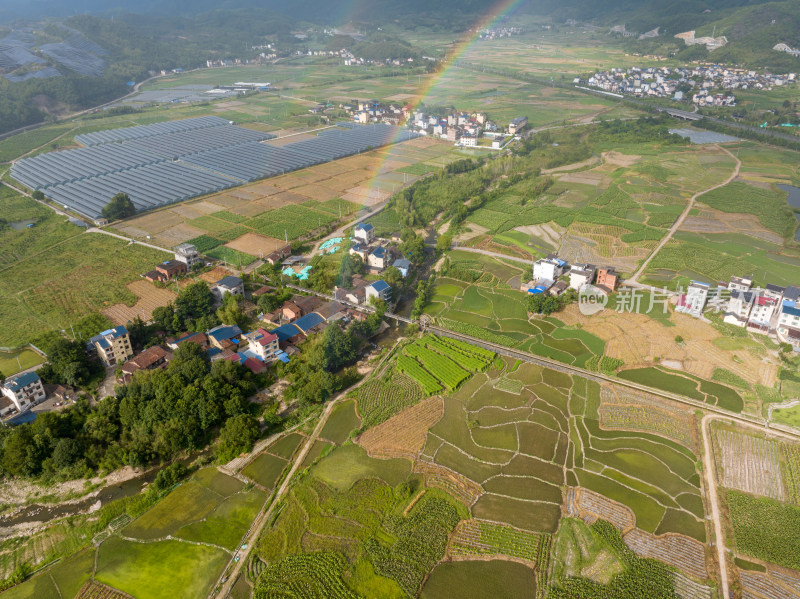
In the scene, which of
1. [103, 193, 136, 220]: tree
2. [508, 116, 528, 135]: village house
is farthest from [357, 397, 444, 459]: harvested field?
[508, 116, 528, 135]: village house

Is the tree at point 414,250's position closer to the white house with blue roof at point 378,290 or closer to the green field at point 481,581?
the white house with blue roof at point 378,290

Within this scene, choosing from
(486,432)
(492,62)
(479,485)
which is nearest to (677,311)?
(486,432)

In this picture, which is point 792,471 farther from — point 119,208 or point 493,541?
point 119,208

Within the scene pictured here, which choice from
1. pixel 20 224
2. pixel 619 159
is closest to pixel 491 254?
pixel 619 159

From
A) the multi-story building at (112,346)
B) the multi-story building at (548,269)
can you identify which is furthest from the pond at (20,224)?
the multi-story building at (548,269)

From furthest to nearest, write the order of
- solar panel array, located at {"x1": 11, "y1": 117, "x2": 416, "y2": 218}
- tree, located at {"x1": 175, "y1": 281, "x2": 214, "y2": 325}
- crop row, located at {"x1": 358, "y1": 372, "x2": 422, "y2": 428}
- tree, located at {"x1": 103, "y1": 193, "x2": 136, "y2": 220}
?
solar panel array, located at {"x1": 11, "y1": 117, "x2": 416, "y2": 218}
tree, located at {"x1": 103, "y1": 193, "x2": 136, "y2": 220}
tree, located at {"x1": 175, "y1": 281, "x2": 214, "y2": 325}
crop row, located at {"x1": 358, "y1": 372, "x2": 422, "y2": 428}

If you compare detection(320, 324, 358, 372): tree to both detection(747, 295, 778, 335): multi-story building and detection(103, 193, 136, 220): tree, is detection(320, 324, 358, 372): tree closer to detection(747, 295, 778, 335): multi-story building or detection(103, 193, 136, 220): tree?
detection(747, 295, 778, 335): multi-story building

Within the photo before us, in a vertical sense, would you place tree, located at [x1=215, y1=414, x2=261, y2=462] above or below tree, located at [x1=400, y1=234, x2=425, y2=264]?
below
